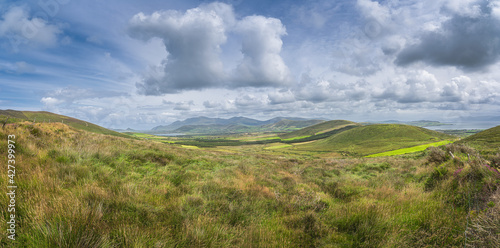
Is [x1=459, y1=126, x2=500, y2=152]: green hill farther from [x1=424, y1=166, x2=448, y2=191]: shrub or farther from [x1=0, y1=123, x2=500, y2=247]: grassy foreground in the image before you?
[x1=0, y1=123, x2=500, y2=247]: grassy foreground

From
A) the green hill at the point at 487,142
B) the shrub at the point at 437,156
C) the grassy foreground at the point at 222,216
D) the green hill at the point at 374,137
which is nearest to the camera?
the grassy foreground at the point at 222,216

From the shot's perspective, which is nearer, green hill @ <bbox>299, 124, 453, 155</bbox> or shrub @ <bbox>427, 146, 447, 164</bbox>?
shrub @ <bbox>427, 146, 447, 164</bbox>

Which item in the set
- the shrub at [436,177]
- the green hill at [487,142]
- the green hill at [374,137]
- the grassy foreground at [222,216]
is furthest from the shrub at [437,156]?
the green hill at [374,137]

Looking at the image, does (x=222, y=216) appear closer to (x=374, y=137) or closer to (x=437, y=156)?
(x=437, y=156)

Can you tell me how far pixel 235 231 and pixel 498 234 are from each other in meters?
4.61

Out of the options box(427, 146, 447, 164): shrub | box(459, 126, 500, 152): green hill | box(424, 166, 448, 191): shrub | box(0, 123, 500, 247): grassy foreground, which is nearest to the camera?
box(0, 123, 500, 247): grassy foreground

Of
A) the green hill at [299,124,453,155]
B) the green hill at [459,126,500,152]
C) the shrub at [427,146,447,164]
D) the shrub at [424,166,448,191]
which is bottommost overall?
the green hill at [299,124,453,155]

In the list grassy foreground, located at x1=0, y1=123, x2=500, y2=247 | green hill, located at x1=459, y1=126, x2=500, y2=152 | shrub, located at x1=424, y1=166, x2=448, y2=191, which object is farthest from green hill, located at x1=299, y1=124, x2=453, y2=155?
grassy foreground, located at x1=0, y1=123, x2=500, y2=247

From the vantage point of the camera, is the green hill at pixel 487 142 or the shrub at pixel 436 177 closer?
the shrub at pixel 436 177

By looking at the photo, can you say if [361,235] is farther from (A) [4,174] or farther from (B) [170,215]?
(A) [4,174]

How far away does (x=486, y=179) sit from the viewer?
5.48m

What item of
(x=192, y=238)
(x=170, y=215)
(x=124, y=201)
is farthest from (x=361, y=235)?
(x=124, y=201)

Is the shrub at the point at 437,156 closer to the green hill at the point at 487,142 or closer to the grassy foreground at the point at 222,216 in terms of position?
the grassy foreground at the point at 222,216

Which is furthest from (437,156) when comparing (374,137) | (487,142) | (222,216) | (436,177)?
(374,137)
